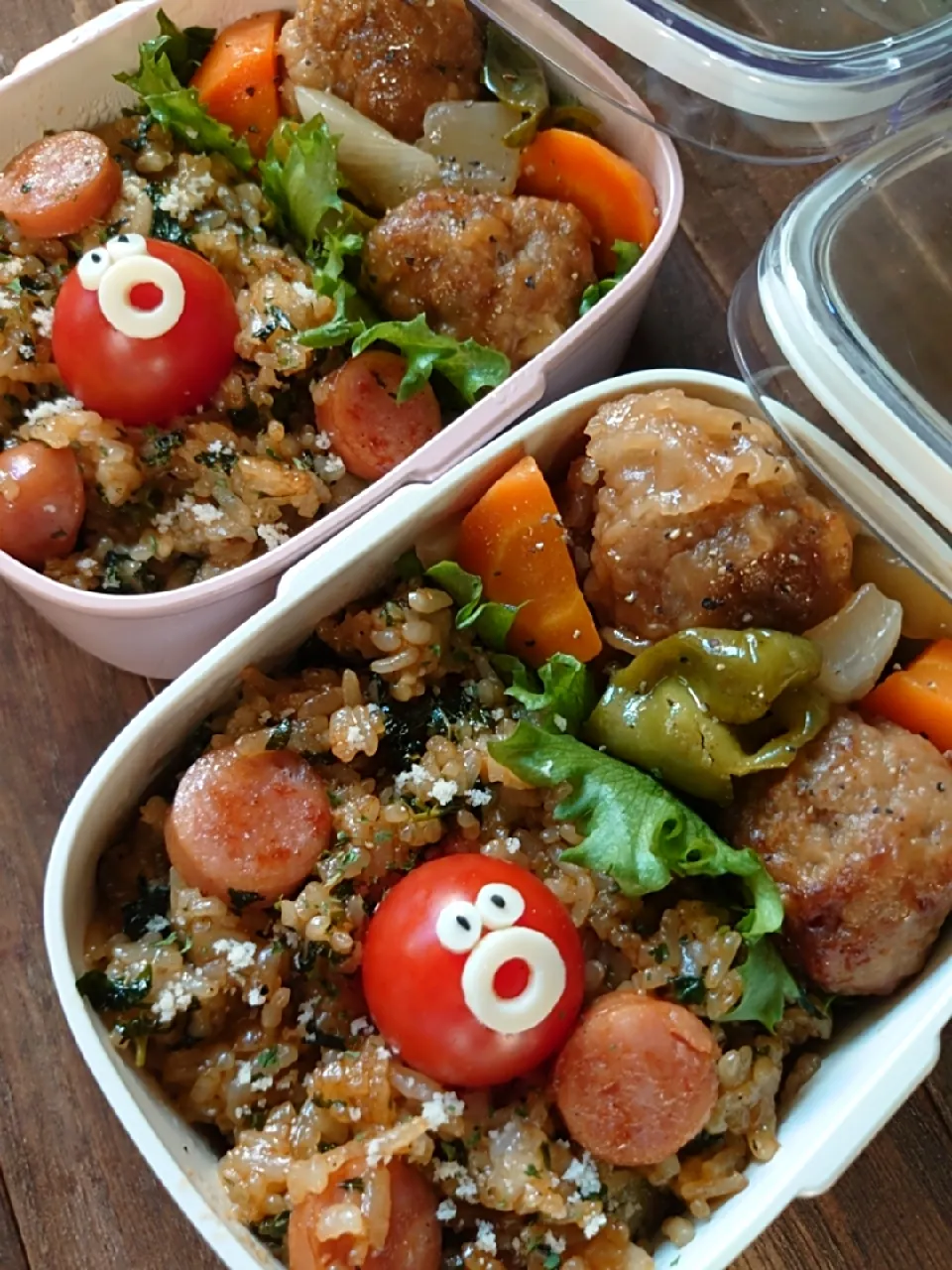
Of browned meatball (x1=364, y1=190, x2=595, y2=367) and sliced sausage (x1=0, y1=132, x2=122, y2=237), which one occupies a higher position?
sliced sausage (x1=0, y1=132, x2=122, y2=237)

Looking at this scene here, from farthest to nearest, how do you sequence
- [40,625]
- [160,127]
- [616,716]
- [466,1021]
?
[40,625]
[160,127]
[616,716]
[466,1021]

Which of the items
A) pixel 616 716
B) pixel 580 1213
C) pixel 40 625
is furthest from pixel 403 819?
pixel 40 625

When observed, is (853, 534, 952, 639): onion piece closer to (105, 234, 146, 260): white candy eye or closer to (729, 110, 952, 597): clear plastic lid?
(729, 110, 952, 597): clear plastic lid

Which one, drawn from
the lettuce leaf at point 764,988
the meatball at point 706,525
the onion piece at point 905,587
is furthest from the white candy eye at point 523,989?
the onion piece at point 905,587

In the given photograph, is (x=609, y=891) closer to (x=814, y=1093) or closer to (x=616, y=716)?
(x=616, y=716)

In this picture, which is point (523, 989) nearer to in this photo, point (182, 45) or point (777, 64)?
point (777, 64)

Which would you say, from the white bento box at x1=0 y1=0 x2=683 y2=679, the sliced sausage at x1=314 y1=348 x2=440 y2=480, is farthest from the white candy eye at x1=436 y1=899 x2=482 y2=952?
the sliced sausage at x1=314 y1=348 x2=440 y2=480

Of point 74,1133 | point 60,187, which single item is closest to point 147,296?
point 60,187
